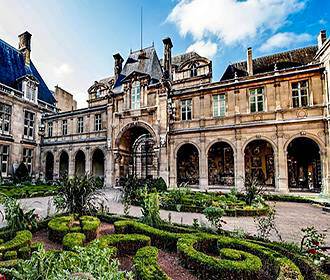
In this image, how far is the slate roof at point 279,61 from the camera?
16.5 metres

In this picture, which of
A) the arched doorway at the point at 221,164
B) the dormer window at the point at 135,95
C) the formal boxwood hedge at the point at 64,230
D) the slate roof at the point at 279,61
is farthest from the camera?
the arched doorway at the point at 221,164

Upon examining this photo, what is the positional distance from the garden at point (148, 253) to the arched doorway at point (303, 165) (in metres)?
14.6

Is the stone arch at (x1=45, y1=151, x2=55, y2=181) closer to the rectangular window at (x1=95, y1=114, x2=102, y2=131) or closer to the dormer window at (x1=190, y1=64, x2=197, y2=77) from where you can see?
the rectangular window at (x1=95, y1=114, x2=102, y2=131)

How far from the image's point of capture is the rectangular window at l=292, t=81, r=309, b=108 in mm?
13180

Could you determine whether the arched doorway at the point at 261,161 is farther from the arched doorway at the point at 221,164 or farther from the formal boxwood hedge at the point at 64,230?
the formal boxwood hedge at the point at 64,230

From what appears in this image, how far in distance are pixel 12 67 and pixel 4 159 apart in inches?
388

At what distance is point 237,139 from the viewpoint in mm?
14242

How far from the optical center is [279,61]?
17.3 m

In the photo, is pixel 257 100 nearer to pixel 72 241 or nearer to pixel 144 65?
pixel 144 65

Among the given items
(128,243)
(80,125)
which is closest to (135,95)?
(80,125)

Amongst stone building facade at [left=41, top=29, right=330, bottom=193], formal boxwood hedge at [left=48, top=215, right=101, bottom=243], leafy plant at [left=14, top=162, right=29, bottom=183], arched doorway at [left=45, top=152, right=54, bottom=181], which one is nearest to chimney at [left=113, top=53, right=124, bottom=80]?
stone building facade at [left=41, top=29, right=330, bottom=193]

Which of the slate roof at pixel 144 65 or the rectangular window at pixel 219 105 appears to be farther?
the slate roof at pixel 144 65

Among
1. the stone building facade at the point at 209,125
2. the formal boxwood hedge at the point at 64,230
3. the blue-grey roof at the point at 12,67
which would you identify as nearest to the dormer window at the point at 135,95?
the stone building facade at the point at 209,125

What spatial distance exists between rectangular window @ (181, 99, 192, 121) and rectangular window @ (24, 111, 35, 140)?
16153 mm
